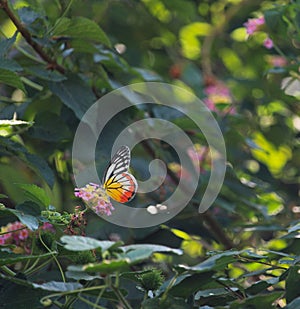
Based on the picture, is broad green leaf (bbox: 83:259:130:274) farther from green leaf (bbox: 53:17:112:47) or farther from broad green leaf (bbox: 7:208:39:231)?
green leaf (bbox: 53:17:112:47)

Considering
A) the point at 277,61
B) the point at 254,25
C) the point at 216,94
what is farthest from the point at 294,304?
the point at 277,61

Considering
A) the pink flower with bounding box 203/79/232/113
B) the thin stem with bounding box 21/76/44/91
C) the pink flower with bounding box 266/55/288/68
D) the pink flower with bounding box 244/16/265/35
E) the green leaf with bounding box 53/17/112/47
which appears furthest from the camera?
the pink flower with bounding box 266/55/288/68

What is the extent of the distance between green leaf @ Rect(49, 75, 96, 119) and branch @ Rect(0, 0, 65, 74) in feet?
0.09

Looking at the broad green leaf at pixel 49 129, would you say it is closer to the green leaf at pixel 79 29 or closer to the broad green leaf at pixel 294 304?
the green leaf at pixel 79 29

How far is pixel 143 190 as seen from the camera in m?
1.18

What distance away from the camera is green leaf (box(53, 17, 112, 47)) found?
97cm

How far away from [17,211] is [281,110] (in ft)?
3.41

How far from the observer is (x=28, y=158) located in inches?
37.3

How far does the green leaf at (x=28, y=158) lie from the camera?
921 millimetres

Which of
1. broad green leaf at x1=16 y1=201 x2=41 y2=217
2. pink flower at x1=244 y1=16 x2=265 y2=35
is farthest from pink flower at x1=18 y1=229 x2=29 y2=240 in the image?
pink flower at x1=244 y1=16 x2=265 y2=35

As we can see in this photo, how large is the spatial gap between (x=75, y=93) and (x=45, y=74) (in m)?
0.06

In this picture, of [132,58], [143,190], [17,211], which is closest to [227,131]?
[143,190]

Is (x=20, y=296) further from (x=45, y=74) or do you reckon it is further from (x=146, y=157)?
(x=146, y=157)

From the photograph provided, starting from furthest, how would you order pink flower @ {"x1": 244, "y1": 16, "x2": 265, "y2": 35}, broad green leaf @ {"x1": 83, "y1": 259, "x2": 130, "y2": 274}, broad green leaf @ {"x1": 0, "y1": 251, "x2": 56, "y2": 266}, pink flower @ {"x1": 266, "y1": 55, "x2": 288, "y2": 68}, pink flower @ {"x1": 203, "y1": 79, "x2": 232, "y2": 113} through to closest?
pink flower @ {"x1": 266, "y1": 55, "x2": 288, "y2": 68} < pink flower @ {"x1": 203, "y1": 79, "x2": 232, "y2": 113} < pink flower @ {"x1": 244, "y1": 16, "x2": 265, "y2": 35} < broad green leaf @ {"x1": 0, "y1": 251, "x2": 56, "y2": 266} < broad green leaf @ {"x1": 83, "y1": 259, "x2": 130, "y2": 274}
